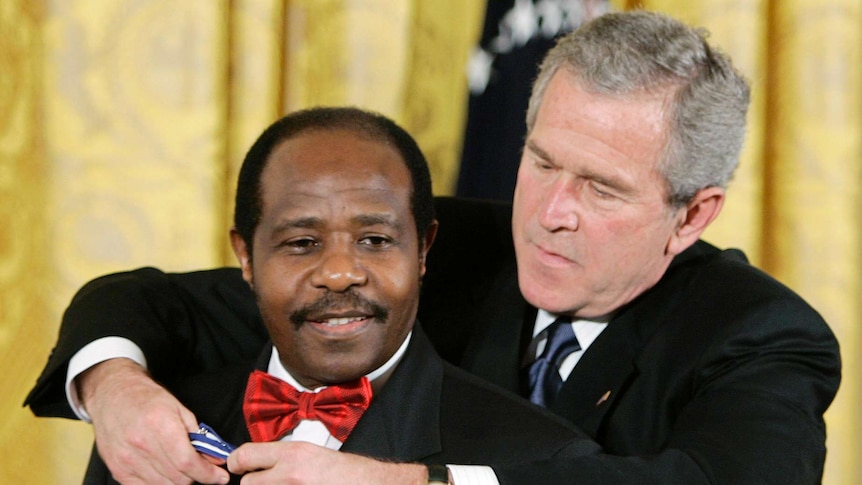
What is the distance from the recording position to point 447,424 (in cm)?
132

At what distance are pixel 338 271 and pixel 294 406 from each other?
6.9 inches

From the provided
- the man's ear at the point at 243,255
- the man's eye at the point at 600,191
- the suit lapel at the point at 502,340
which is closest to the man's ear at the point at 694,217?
the man's eye at the point at 600,191

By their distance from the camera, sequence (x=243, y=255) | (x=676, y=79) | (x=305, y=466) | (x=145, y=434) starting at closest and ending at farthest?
1. (x=305, y=466)
2. (x=145, y=434)
3. (x=243, y=255)
4. (x=676, y=79)

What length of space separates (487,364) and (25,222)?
38.1 inches

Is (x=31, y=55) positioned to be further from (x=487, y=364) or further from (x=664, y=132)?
(x=664, y=132)

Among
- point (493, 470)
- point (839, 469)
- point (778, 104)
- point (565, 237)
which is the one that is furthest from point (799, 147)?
point (493, 470)

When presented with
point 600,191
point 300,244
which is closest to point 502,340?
point 600,191

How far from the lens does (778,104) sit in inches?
85.1

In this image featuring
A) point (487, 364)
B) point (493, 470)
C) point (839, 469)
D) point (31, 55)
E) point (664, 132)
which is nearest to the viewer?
point (493, 470)

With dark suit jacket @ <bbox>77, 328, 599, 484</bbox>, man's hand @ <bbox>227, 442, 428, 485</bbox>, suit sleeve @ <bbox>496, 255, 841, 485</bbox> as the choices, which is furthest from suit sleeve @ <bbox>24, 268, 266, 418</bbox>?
suit sleeve @ <bbox>496, 255, 841, 485</bbox>

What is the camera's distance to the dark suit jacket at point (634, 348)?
4.10 ft

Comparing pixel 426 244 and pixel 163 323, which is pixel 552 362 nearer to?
pixel 426 244

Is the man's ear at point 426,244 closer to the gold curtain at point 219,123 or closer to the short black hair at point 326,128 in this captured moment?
the short black hair at point 326,128

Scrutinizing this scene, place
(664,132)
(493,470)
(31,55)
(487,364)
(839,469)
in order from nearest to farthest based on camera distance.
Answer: (493,470) → (664,132) → (487,364) → (31,55) → (839,469)
